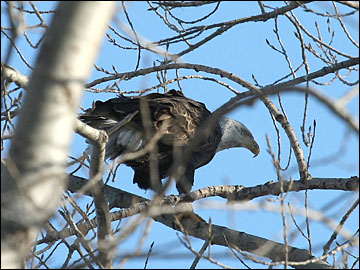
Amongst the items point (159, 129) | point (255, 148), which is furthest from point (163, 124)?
point (255, 148)

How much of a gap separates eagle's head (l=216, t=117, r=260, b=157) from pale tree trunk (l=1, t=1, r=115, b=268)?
5.56m

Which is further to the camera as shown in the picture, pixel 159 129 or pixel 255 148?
pixel 255 148

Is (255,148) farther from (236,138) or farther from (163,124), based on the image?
(163,124)

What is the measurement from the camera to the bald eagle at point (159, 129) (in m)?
5.64

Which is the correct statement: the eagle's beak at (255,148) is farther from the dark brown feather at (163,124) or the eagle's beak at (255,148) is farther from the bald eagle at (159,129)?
the dark brown feather at (163,124)

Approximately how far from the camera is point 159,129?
564 centimetres

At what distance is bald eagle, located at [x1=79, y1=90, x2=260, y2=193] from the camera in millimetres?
5641

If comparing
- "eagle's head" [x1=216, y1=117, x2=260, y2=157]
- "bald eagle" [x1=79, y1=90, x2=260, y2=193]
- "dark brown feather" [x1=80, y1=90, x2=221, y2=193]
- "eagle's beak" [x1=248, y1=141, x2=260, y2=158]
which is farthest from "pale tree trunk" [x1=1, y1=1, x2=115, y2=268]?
"eagle's beak" [x1=248, y1=141, x2=260, y2=158]

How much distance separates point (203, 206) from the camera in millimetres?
2395

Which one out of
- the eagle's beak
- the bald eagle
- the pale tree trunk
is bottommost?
the pale tree trunk

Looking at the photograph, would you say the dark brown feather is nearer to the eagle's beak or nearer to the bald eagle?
the bald eagle

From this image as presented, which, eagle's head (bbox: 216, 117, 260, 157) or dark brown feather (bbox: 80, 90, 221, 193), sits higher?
eagle's head (bbox: 216, 117, 260, 157)

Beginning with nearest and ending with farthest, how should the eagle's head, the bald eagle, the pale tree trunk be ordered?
the pale tree trunk < the bald eagle < the eagle's head

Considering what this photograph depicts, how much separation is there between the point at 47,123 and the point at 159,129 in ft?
11.7
